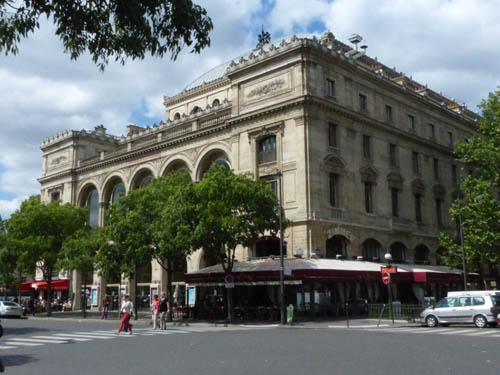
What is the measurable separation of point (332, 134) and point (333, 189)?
409 cm

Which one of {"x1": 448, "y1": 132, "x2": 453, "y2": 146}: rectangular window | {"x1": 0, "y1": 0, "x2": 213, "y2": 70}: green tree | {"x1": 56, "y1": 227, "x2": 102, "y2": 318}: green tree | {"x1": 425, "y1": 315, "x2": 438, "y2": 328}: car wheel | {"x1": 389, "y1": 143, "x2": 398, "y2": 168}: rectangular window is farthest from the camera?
{"x1": 448, "y1": 132, "x2": 453, "y2": 146}: rectangular window

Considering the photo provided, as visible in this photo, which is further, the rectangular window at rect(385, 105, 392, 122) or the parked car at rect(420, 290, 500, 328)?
the rectangular window at rect(385, 105, 392, 122)

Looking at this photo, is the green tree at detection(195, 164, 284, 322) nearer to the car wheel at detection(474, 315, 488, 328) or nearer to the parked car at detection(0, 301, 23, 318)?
the car wheel at detection(474, 315, 488, 328)

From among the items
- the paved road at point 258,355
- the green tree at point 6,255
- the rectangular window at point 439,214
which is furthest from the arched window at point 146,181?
the paved road at point 258,355

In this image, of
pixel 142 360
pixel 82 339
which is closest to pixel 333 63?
pixel 82 339

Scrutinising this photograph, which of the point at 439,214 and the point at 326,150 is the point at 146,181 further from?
the point at 439,214

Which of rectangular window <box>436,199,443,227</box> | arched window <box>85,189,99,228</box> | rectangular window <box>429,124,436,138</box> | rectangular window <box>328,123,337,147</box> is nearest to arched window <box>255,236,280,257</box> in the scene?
rectangular window <box>328,123,337,147</box>

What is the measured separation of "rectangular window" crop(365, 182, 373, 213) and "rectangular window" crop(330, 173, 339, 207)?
3.65 m

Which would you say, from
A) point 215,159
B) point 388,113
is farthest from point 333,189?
point 215,159

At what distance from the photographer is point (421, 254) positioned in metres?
45.8

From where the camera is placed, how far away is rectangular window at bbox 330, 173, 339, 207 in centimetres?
3788

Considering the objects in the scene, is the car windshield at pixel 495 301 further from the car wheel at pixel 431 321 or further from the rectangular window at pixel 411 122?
the rectangular window at pixel 411 122

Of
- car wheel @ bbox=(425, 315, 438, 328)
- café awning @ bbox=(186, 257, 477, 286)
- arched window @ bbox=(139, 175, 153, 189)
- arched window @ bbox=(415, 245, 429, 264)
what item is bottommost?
car wheel @ bbox=(425, 315, 438, 328)

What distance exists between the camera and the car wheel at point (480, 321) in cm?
2539
